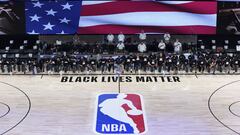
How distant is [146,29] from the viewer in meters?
29.8

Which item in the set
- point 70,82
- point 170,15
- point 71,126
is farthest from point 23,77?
point 170,15

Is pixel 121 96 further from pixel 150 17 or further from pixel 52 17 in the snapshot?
pixel 52 17

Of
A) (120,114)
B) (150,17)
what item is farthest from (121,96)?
(150,17)

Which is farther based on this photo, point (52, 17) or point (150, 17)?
point (150, 17)

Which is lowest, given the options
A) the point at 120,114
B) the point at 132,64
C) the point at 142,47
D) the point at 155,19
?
the point at 120,114

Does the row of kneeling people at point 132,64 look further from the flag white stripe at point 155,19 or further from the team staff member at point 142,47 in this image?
the flag white stripe at point 155,19

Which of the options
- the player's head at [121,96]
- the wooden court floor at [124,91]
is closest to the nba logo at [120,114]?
the player's head at [121,96]

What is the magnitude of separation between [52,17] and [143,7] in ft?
19.2

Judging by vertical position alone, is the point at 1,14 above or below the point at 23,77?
above

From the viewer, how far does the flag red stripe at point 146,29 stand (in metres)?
29.6

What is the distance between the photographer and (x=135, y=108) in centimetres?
2239

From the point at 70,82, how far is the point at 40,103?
12.3 feet

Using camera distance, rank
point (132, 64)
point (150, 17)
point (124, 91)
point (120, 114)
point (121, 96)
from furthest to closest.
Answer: point (150, 17) → point (132, 64) → point (124, 91) → point (121, 96) → point (120, 114)

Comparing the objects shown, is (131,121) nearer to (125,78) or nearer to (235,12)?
(125,78)
